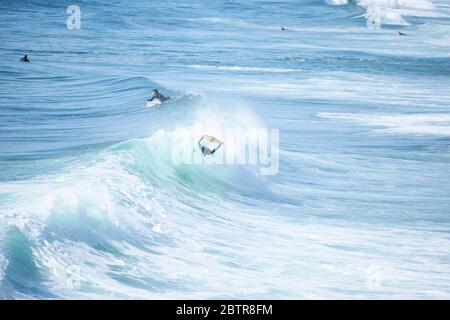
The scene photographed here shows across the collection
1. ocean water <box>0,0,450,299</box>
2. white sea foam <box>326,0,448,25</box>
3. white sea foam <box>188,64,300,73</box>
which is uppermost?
white sea foam <box>326,0,448,25</box>

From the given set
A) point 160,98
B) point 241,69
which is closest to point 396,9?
point 241,69

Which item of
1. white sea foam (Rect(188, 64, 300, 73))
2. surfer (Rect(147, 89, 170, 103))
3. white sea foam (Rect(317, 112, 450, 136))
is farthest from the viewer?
white sea foam (Rect(188, 64, 300, 73))

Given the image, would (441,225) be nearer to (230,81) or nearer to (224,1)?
(230,81)

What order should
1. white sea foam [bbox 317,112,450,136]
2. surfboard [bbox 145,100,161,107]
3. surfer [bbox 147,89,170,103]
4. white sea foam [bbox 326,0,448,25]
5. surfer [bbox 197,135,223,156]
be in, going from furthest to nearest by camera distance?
white sea foam [bbox 326,0,448,25] → surfer [bbox 147,89,170,103] → surfboard [bbox 145,100,161,107] → white sea foam [bbox 317,112,450,136] → surfer [bbox 197,135,223,156]

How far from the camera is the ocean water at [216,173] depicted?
7488 millimetres

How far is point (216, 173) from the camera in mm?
11367

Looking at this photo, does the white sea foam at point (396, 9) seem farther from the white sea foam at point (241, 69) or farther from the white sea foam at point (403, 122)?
the white sea foam at point (403, 122)

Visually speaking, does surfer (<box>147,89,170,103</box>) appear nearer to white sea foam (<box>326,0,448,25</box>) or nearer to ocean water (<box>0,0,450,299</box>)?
ocean water (<box>0,0,450,299</box>)

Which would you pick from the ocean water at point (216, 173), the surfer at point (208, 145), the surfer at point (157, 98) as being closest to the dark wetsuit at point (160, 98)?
the surfer at point (157, 98)

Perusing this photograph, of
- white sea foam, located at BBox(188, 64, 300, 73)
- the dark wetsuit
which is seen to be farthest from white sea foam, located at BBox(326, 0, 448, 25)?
the dark wetsuit

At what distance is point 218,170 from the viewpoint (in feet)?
37.7

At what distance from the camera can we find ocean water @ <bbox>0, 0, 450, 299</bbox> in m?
7.49

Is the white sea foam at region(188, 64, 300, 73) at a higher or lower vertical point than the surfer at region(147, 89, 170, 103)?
higher
